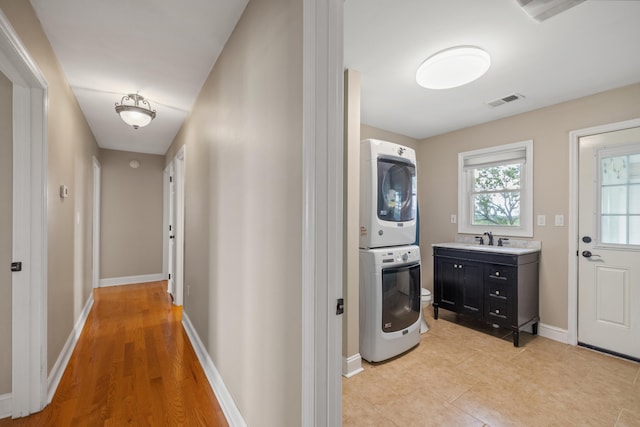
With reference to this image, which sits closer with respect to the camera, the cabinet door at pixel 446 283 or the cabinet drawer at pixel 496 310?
the cabinet drawer at pixel 496 310

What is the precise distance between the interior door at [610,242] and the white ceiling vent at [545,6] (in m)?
1.74

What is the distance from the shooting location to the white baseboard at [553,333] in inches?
112

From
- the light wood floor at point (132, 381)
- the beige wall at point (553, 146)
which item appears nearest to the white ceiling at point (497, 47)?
the beige wall at point (553, 146)

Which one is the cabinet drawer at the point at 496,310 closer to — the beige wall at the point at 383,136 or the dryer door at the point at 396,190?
the dryer door at the point at 396,190

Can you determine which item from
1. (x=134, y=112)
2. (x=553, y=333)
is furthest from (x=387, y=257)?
(x=134, y=112)

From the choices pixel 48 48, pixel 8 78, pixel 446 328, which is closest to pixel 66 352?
pixel 8 78

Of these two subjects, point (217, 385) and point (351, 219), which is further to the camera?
point (351, 219)

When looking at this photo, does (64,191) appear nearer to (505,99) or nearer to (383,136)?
(383,136)

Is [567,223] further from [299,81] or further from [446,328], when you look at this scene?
[299,81]

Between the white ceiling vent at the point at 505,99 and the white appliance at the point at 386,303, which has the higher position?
the white ceiling vent at the point at 505,99

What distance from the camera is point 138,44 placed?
199 cm

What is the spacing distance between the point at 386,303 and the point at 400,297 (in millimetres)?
199

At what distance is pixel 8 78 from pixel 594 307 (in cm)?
490

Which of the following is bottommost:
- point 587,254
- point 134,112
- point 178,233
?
point 587,254
